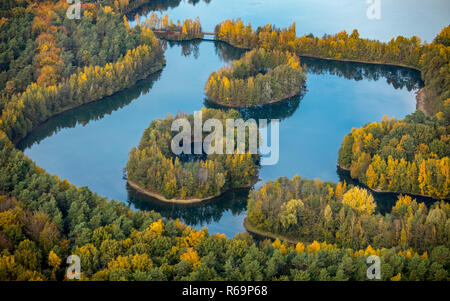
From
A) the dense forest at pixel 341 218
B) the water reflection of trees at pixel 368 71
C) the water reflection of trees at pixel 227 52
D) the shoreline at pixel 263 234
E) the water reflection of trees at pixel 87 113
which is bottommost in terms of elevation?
the shoreline at pixel 263 234

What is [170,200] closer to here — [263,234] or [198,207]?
[198,207]


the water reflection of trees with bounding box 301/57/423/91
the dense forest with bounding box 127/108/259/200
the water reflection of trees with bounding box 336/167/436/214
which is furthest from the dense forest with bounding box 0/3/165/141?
the water reflection of trees with bounding box 336/167/436/214

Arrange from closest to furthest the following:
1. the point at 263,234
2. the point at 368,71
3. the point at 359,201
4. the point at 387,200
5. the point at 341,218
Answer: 1. the point at 341,218
2. the point at 359,201
3. the point at 263,234
4. the point at 387,200
5. the point at 368,71

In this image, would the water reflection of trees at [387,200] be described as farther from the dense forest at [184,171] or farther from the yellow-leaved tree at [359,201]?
the dense forest at [184,171]

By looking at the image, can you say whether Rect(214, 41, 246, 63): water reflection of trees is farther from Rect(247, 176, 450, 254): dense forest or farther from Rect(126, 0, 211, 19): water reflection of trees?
Rect(247, 176, 450, 254): dense forest

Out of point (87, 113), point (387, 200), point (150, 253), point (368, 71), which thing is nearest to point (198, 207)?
point (150, 253)

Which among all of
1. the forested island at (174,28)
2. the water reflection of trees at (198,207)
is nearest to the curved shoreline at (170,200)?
the water reflection of trees at (198,207)
